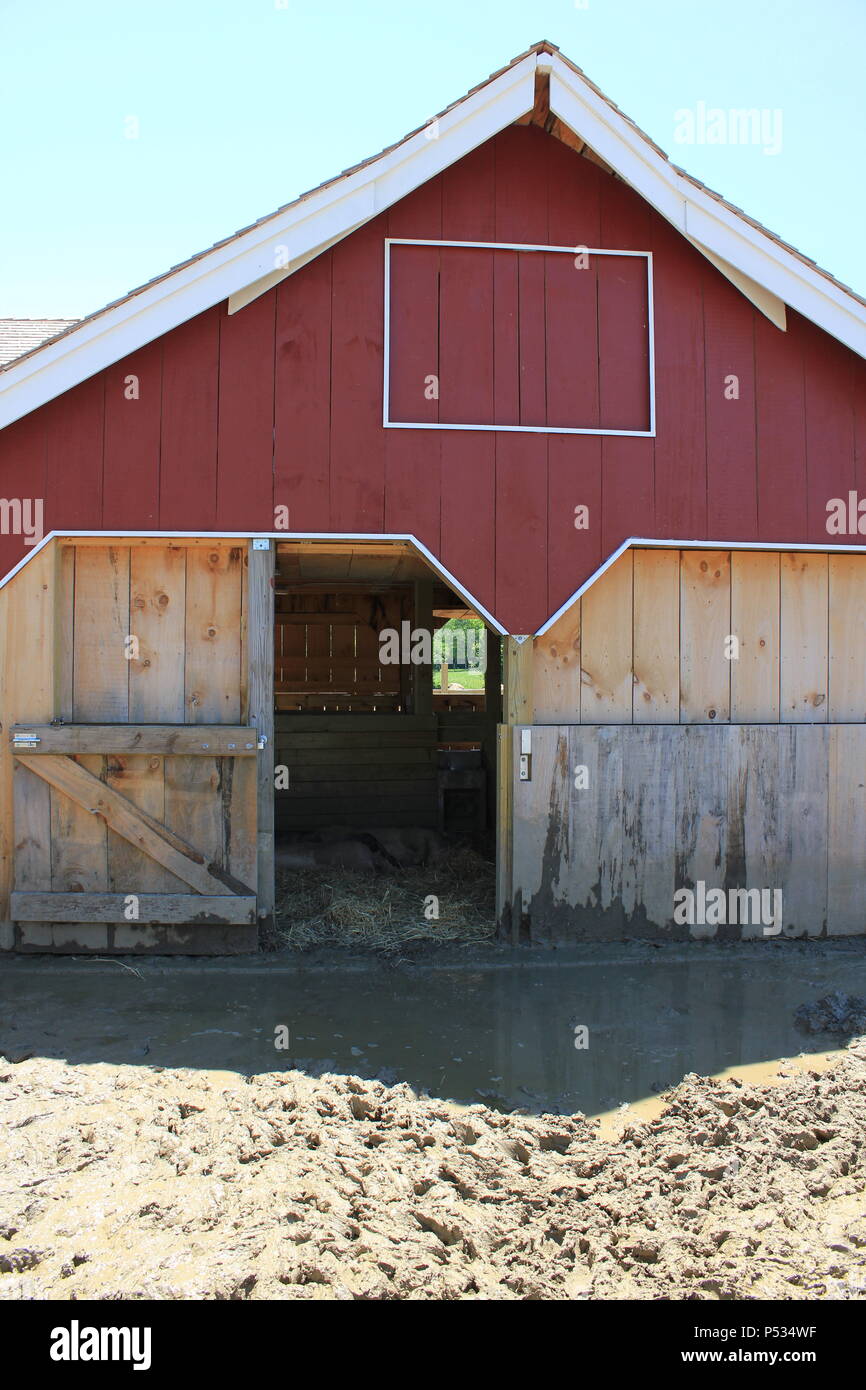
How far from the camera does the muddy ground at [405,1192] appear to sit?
2518 millimetres

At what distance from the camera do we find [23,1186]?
2973mm

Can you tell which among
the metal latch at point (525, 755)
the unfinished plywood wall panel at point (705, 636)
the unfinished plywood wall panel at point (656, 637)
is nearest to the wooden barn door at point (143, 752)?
the metal latch at point (525, 755)

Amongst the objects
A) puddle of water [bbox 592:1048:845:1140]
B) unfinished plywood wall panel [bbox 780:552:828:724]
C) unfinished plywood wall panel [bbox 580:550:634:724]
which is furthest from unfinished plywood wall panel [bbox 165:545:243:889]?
unfinished plywood wall panel [bbox 780:552:828:724]

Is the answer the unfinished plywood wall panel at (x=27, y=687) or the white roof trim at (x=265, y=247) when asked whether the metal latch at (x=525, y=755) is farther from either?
the white roof trim at (x=265, y=247)

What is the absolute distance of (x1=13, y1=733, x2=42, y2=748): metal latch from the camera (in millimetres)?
5684

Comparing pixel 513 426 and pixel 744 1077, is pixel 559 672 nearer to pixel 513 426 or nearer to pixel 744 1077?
pixel 513 426

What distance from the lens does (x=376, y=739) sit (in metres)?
10.4

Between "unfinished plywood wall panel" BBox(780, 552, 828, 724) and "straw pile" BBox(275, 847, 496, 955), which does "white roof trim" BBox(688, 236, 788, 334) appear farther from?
"straw pile" BBox(275, 847, 496, 955)

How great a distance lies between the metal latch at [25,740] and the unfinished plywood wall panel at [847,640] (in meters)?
5.34

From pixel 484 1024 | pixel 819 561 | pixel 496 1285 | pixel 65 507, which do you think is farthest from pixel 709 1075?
pixel 65 507

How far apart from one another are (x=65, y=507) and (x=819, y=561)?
5073 millimetres

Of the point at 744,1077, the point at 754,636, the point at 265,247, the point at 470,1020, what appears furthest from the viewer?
the point at 754,636

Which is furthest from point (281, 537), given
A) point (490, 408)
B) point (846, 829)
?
point (846, 829)

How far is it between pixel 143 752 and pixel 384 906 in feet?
7.53
